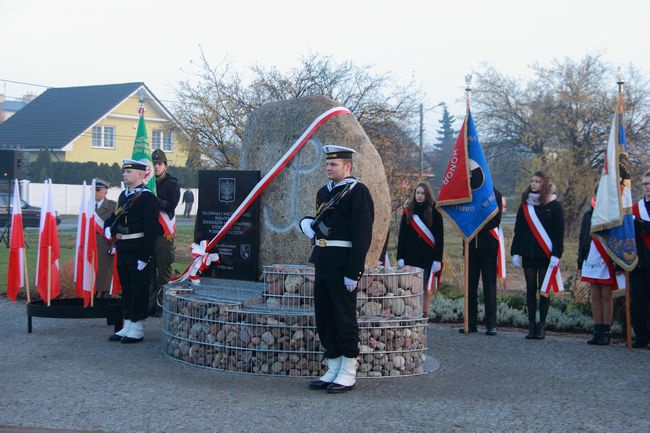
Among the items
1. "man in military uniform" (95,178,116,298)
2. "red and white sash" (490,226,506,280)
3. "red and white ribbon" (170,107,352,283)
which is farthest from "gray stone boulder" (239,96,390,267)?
"man in military uniform" (95,178,116,298)

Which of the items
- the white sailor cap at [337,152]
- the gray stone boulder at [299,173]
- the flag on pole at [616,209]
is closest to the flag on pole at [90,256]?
the gray stone boulder at [299,173]

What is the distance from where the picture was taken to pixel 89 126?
158 ft

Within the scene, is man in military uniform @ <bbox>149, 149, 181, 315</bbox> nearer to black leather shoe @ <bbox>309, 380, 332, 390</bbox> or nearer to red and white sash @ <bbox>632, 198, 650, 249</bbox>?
black leather shoe @ <bbox>309, 380, 332, 390</bbox>

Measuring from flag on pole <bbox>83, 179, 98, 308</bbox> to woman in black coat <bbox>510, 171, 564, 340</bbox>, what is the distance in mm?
4963

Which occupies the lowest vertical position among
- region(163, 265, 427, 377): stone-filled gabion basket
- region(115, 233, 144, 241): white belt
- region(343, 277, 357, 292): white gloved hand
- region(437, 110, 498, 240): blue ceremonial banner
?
region(163, 265, 427, 377): stone-filled gabion basket

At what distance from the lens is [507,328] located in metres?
10.6

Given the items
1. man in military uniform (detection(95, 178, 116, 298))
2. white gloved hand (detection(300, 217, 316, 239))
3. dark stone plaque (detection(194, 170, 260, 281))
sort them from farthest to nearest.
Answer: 1. man in military uniform (detection(95, 178, 116, 298))
2. dark stone plaque (detection(194, 170, 260, 281))
3. white gloved hand (detection(300, 217, 316, 239))

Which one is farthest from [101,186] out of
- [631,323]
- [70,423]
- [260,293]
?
[631,323]

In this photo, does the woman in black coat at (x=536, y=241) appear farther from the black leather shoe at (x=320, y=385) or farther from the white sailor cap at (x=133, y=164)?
the white sailor cap at (x=133, y=164)

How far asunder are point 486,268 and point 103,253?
4968 millimetres

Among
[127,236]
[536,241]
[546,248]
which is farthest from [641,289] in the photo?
[127,236]

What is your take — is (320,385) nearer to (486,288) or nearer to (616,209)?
(486,288)

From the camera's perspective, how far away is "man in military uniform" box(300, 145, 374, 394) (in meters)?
6.70

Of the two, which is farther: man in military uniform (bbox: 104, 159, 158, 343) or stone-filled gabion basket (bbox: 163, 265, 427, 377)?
man in military uniform (bbox: 104, 159, 158, 343)
